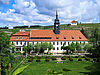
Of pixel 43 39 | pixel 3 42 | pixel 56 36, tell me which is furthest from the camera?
pixel 56 36

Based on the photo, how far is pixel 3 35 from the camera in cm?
1705

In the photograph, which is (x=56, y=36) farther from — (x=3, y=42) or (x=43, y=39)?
(x=3, y=42)

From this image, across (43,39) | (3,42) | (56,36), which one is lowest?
(3,42)

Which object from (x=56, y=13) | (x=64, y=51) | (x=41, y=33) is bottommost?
(x=64, y=51)

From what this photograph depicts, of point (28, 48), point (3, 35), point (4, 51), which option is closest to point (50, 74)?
point (4, 51)

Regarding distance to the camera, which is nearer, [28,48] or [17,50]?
[28,48]

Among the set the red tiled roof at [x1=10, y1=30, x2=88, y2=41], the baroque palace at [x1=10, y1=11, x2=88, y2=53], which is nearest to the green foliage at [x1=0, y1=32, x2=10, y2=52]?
the baroque palace at [x1=10, y1=11, x2=88, y2=53]

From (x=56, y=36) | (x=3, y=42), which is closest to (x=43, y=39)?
(x=56, y=36)

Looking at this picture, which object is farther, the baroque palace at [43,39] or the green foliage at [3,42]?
the baroque palace at [43,39]

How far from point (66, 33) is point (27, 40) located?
1657cm

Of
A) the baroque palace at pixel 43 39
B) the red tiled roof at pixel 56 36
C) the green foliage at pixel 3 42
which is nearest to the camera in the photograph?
the green foliage at pixel 3 42

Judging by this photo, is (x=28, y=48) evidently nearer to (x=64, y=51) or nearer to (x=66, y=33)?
(x=64, y=51)

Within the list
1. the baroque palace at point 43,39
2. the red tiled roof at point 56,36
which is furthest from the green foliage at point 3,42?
the red tiled roof at point 56,36

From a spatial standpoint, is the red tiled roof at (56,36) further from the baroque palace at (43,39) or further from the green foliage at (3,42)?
the green foliage at (3,42)
